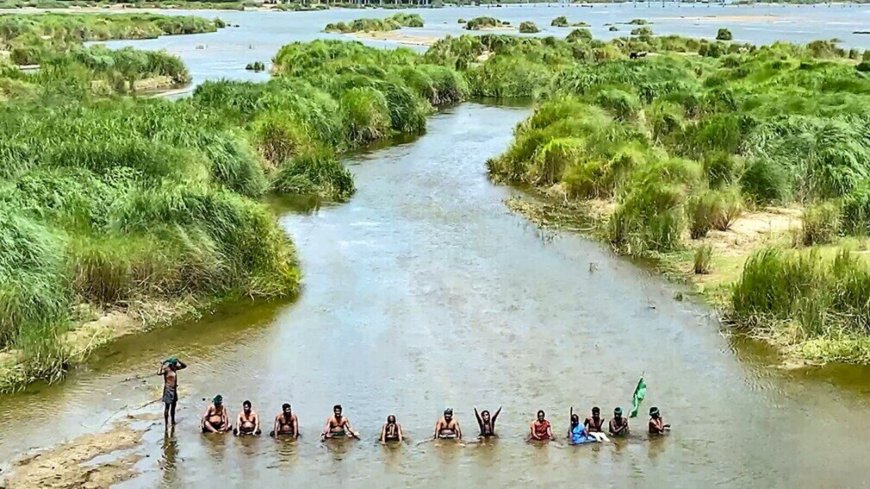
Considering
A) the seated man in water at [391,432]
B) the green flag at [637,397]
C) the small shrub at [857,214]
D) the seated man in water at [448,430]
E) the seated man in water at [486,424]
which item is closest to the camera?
the seated man in water at [391,432]

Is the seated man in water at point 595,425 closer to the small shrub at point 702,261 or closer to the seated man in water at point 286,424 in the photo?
the seated man in water at point 286,424

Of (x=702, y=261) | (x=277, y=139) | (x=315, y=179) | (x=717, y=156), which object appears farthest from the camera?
(x=277, y=139)

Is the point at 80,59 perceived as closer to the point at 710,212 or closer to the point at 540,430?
the point at 710,212

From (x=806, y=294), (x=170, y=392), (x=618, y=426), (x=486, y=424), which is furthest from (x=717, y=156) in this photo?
(x=170, y=392)

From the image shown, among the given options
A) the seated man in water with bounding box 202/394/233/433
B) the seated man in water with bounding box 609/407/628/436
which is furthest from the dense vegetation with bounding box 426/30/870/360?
the seated man in water with bounding box 202/394/233/433

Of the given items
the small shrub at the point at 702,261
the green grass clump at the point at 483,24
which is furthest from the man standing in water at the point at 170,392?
the green grass clump at the point at 483,24

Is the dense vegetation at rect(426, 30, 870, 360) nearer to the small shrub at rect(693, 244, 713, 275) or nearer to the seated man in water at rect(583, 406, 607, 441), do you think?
the small shrub at rect(693, 244, 713, 275)

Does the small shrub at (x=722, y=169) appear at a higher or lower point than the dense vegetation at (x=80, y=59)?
lower

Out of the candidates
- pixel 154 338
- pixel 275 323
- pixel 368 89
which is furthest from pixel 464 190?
pixel 154 338
